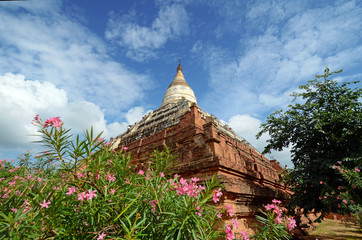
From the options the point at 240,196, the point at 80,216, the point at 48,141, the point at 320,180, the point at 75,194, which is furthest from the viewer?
the point at 320,180

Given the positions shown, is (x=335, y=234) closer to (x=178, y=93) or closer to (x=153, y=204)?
Result: (x=153, y=204)

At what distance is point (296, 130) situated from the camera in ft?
24.0

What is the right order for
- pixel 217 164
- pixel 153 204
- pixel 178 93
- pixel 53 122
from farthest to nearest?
pixel 178 93 < pixel 217 164 < pixel 153 204 < pixel 53 122

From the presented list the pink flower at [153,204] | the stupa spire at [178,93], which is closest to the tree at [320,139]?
the pink flower at [153,204]

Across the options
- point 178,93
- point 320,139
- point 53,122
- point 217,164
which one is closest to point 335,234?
point 320,139

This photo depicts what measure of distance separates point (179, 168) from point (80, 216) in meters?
3.74

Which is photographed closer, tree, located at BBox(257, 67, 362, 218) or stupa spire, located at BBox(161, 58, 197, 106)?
tree, located at BBox(257, 67, 362, 218)

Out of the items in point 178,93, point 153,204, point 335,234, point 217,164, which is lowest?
point 335,234

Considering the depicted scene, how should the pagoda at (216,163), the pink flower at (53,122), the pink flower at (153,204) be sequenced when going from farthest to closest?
the pagoda at (216,163)
the pink flower at (153,204)
the pink flower at (53,122)

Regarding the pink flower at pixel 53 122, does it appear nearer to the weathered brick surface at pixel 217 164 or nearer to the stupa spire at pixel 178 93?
the weathered brick surface at pixel 217 164

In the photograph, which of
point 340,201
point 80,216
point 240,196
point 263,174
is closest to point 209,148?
point 240,196

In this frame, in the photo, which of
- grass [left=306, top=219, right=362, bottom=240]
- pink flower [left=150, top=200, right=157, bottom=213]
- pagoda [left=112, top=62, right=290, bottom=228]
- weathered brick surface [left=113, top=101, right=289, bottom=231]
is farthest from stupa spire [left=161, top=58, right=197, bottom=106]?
pink flower [left=150, top=200, right=157, bottom=213]

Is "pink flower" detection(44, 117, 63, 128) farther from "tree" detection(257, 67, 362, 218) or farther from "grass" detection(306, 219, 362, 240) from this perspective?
"grass" detection(306, 219, 362, 240)

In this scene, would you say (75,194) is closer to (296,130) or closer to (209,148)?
(209,148)
